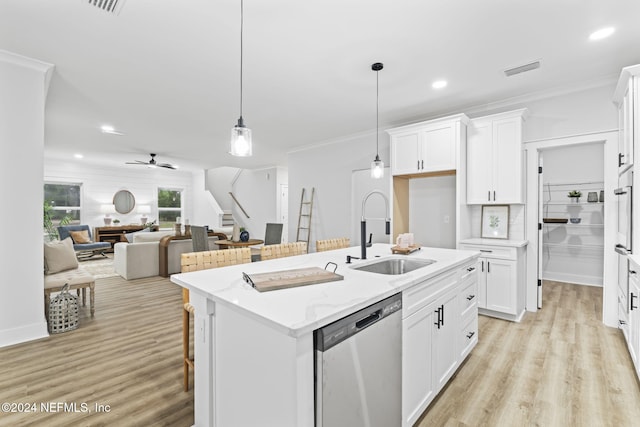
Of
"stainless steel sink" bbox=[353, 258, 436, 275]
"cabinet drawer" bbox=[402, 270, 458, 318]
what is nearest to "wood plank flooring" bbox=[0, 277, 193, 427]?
"cabinet drawer" bbox=[402, 270, 458, 318]

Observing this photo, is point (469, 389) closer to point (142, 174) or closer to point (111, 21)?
point (111, 21)

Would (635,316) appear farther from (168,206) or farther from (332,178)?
(168,206)

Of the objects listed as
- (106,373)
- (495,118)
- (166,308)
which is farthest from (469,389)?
(166,308)

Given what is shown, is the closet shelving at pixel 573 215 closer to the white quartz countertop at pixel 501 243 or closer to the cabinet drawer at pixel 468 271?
the white quartz countertop at pixel 501 243

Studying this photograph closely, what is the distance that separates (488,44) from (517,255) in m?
2.28

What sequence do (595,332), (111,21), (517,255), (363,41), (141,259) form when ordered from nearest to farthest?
(111,21)
(363,41)
(595,332)
(517,255)
(141,259)

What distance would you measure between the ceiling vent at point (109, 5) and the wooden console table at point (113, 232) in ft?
25.3

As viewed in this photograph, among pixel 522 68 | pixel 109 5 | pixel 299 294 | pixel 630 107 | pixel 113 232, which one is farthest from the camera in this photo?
pixel 113 232

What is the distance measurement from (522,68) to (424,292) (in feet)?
8.99

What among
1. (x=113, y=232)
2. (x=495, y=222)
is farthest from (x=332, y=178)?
(x=113, y=232)

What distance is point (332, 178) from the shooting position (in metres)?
6.07

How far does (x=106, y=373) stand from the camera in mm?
2318

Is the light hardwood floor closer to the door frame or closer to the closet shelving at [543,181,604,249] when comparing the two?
the door frame

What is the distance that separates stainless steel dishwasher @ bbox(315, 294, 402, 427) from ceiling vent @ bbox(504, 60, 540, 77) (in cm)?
289
